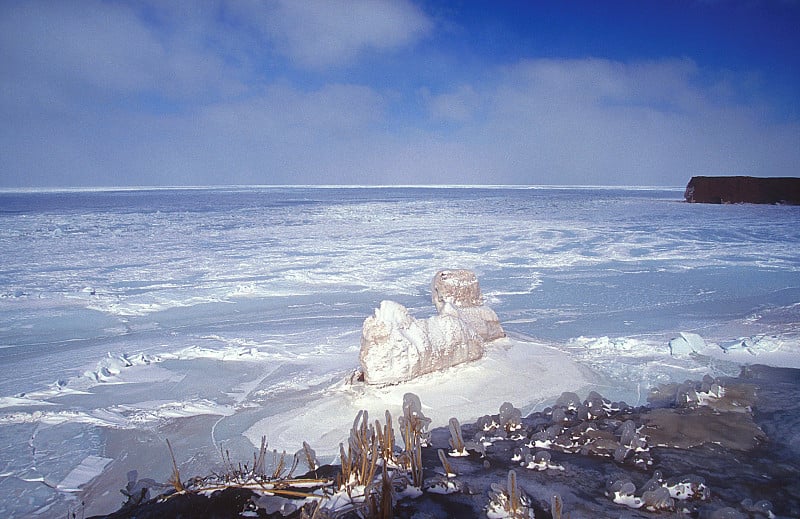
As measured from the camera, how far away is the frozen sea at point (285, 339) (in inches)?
134

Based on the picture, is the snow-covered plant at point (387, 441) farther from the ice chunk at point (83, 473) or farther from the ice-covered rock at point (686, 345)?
the ice-covered rock at point (686, 345)

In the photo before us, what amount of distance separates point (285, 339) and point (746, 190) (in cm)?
3533

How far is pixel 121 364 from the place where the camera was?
4.75 meters

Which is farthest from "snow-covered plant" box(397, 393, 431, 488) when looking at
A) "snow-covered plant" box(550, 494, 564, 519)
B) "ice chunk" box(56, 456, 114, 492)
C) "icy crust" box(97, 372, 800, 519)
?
"ice chunk" box(56, 456, 114, 492)

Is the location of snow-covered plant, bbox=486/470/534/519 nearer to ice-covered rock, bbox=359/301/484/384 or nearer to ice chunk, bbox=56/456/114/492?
ice-covered rock, bbox=359/301/484/384

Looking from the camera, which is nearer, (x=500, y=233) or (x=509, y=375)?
(x=509, y=375)

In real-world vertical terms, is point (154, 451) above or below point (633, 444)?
below

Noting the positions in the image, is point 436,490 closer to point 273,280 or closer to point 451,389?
point 451,389

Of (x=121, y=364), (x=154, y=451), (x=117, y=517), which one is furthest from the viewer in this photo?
(x=121, y=364)

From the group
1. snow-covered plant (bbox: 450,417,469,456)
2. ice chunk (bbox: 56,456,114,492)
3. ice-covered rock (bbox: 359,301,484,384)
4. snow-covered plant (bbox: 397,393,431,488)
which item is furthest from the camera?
ice-covered rock (bbox: 359,301,484,384)

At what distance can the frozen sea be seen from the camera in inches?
134

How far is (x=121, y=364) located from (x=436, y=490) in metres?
3.70

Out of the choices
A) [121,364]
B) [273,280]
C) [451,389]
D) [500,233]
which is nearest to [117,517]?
[451,389]

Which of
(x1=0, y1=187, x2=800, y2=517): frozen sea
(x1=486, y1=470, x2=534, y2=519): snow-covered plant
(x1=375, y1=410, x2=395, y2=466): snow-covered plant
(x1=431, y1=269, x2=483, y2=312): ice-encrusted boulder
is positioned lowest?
(x1=0, y1=187, x2=800, y2=517): frozen sea
